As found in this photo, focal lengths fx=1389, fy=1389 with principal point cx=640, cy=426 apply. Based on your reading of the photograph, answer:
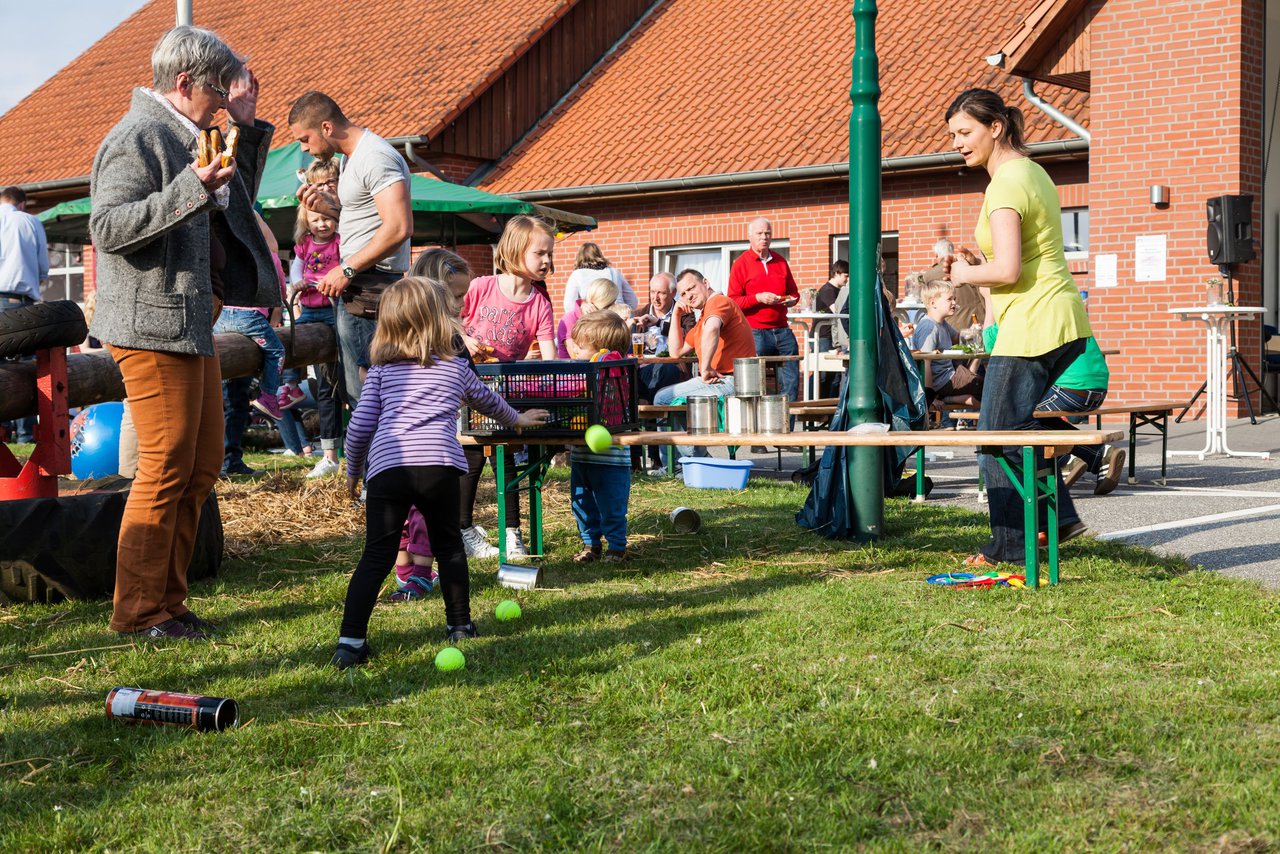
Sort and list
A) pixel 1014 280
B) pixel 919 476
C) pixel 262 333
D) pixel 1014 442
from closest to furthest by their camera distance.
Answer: pixel 1014 442 → pixel 1014 280 → pixel 262 333 → pixel 919 476

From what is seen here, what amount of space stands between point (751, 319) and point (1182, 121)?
6.26m

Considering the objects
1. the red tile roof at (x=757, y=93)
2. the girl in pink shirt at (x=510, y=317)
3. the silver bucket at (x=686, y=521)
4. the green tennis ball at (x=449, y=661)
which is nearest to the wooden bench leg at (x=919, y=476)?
the silver bucket at (x=686, y=521)

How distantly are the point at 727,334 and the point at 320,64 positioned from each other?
17.5 meters

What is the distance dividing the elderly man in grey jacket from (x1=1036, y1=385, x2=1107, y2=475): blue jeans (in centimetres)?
377

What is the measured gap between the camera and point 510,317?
23.1ft

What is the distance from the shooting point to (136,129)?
4.98 metres

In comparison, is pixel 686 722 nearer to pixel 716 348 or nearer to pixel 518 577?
pixel 518 577

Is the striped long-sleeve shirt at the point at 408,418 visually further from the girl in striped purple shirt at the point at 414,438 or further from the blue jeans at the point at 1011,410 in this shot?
the blue jeans at the point at 1011,410

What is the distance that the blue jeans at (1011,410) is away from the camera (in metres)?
6.25

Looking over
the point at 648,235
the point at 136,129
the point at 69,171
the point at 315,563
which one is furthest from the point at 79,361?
the point at 69,171

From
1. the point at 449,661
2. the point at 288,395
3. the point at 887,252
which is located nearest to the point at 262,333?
the point at 288,395

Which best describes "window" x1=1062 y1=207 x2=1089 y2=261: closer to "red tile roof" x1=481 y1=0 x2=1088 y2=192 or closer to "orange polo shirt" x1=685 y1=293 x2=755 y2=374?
"red tile roof" x1=481 y1=0 x2=1088 y2=192

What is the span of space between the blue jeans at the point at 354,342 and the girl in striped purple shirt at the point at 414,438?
4.58ft

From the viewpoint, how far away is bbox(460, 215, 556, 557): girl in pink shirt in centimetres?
686
